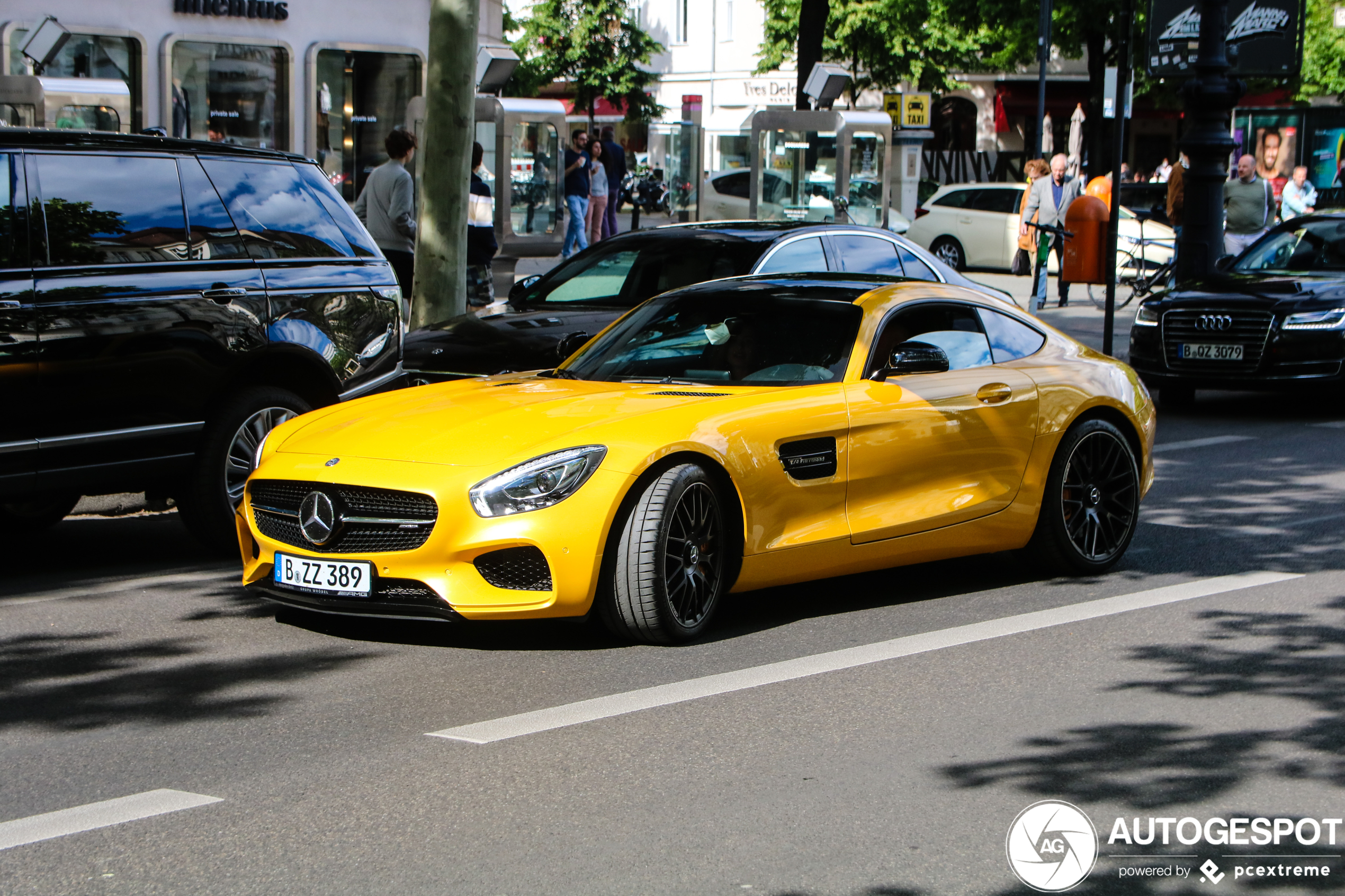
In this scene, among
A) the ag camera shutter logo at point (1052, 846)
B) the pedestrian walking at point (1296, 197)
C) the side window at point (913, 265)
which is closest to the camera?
the ag camera shutter logo at point (1052, 846)

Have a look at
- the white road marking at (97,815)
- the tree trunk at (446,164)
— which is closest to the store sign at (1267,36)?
the tree trunk at (446,164)

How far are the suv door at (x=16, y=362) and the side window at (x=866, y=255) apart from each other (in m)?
5.55

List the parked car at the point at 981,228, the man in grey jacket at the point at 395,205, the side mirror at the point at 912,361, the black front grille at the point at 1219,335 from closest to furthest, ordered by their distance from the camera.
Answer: the side mirror at the point at 912,361 → the black front grille at the point at 1219,335 → the man in grey jacket at the point at 395,205 → the parked car at the point at 981,228

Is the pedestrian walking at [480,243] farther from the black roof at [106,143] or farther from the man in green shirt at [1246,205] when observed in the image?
the man in green shirt at [1246,205]

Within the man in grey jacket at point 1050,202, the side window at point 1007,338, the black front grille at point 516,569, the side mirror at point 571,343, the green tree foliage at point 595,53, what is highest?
the green tree foliage at point 595,53

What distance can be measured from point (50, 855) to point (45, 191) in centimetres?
395

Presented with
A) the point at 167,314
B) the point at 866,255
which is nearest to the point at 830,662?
the point at 167,314

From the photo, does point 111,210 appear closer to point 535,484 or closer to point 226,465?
point 226,465

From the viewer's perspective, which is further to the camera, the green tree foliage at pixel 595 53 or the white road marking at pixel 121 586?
the green tree foliage at pixel 595 53

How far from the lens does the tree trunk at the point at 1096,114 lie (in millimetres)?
38781

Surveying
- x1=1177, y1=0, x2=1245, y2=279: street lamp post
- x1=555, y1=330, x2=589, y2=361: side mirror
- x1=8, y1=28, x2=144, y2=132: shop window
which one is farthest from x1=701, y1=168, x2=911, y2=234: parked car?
x1=555, y1=330, x2=589, y2=361: side mirror

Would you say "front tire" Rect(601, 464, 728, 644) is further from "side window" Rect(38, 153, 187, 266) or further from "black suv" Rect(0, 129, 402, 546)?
"side window" Rect(38, 153, 187, 266)

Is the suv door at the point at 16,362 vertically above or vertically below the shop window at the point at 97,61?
below

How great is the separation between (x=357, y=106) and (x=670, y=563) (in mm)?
19660
